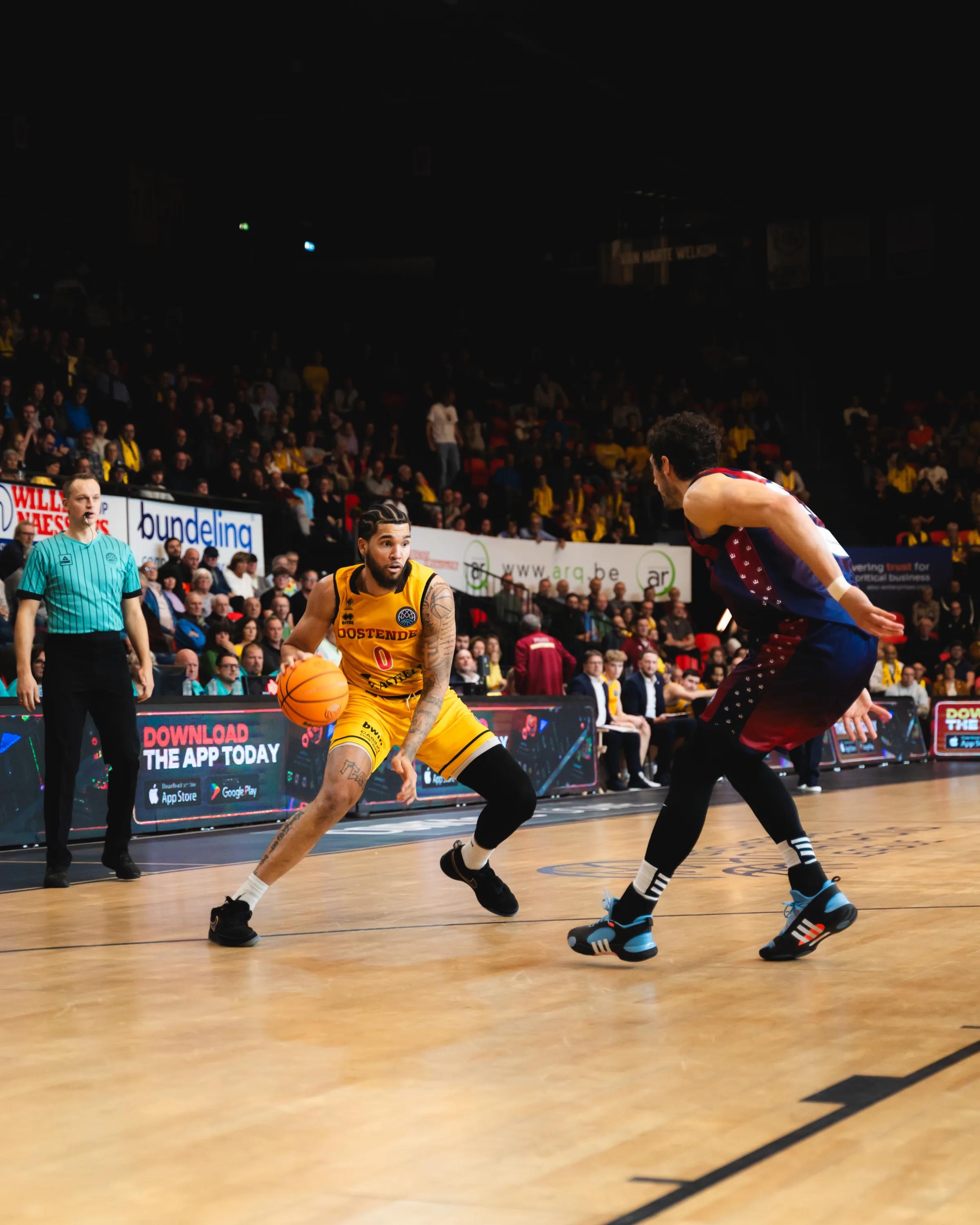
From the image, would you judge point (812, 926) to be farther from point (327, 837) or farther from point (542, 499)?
point (542, 499)

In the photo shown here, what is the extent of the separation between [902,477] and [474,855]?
23.4 m

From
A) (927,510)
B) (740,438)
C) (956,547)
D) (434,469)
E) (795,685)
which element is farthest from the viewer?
(740,438)

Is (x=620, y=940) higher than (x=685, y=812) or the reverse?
the reverse

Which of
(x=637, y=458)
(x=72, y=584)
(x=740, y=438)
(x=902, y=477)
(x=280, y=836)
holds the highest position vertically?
(x=740, y=438)

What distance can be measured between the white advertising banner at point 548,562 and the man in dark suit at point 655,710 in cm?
346

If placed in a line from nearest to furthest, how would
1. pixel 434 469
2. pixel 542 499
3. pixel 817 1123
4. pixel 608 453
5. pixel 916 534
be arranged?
pixel 817 1123
pixel 434 469
pixel 542 499
pixel 608 453
pixel 916 534

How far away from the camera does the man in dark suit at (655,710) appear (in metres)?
16.4

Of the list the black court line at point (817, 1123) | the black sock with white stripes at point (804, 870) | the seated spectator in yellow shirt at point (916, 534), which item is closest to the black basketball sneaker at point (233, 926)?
the black sock with white stripes at point (804, 870)

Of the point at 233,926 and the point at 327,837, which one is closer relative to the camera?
the point at 233,926

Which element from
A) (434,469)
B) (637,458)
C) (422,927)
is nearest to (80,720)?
(422,927)

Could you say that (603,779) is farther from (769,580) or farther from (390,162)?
(390,162)

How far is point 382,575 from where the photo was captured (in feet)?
18.9

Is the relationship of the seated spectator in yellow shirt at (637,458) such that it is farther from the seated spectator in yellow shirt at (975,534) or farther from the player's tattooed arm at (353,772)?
the player's tattooed arm at (353,772)

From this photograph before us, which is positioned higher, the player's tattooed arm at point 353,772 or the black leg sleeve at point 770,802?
the player's tattooed arm at point 353,772
